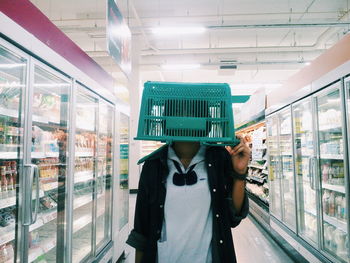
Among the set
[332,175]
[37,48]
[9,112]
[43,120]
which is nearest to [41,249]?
[43,120]

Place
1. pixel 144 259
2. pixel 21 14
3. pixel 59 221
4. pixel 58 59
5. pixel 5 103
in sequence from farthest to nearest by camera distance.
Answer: pixel 59 221 < pixel 58 59 < pixel 5 103 < pixel 21 14 < pixel 144 259

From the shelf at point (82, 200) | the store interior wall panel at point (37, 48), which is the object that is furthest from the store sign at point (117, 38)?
the shelf at point (82, 200)

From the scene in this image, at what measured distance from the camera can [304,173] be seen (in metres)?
4.28

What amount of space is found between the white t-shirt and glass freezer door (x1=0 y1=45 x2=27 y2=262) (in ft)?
3.82

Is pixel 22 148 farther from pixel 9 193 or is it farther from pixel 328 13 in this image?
pixel 328 13

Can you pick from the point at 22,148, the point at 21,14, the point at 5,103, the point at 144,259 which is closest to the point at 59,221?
the point at 22,148

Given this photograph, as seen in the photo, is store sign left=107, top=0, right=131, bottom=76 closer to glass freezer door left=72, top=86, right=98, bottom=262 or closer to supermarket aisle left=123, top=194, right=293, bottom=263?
glass freezer door left=72, top=86, right=98, bottom=262

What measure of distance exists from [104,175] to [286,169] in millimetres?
3256

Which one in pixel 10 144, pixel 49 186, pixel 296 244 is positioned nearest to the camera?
pixel 10 144

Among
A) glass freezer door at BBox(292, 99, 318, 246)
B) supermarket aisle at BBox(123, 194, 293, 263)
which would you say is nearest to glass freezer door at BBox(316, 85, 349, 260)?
glass freezer door at BBox(292, 99, 318, 246)

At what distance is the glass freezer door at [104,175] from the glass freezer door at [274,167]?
320 centimetres

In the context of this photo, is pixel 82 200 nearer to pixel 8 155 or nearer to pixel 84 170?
pixel 84 170

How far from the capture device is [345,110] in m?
2.83

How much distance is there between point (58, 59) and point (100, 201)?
Result: 88.9 inches
